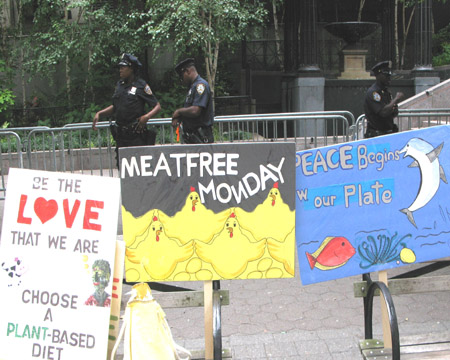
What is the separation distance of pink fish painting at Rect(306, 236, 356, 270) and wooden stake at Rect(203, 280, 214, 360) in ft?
2.12

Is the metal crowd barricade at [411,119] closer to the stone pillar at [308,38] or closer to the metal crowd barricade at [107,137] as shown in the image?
the metal crowd barricade at [107,137]

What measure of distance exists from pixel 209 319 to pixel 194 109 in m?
3.21

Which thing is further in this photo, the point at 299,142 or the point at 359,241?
the point at 299,142

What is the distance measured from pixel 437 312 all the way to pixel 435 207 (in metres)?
1.57

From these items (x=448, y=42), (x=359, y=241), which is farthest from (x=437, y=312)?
(x=448, y=42)

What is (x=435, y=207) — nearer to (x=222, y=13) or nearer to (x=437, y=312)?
(x=437, y=312)

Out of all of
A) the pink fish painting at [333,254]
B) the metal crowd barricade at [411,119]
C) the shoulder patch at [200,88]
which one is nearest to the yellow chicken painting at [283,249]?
the pink fish painting at [333,254]

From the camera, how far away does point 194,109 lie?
6242mm

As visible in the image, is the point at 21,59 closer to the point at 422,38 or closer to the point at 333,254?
the point at 422,38

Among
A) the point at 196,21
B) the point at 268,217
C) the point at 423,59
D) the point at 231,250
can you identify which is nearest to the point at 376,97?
the point at 268,217

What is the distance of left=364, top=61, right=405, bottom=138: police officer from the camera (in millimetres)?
7324

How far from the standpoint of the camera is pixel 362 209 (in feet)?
11.7

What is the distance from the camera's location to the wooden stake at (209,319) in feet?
11.2

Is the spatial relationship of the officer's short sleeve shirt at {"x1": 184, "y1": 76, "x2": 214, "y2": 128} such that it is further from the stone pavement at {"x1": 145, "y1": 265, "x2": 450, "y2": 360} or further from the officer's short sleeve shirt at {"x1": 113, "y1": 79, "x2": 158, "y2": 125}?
the stone pavement at {"x1": 145, "y1": 265, "x2": 450, "y2": 360}
